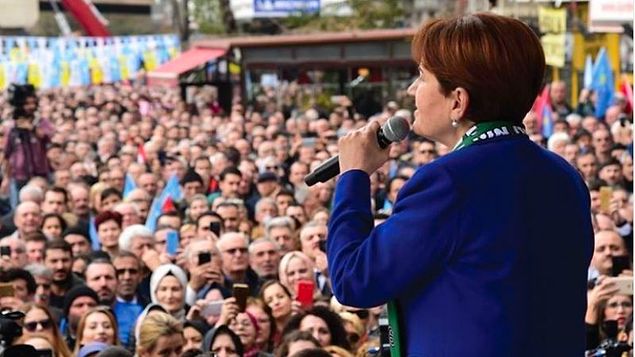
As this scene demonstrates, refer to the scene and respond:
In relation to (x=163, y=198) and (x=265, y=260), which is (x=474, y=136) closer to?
(x=265, y=260)

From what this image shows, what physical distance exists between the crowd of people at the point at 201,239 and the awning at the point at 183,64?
33.0 feet

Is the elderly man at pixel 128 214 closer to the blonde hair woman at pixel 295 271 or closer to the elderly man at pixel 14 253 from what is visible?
the elderly man at pixel 14 253

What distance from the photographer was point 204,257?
30.5 ft

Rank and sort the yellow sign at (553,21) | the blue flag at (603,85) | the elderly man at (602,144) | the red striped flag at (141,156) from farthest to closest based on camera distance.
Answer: the yellow sign at (553,21) < the blue flag at (603,85) < the red striped flag at (141,156) < the elderly man at (602,144)

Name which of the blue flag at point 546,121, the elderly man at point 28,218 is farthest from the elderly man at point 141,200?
the blue flag at point 546,121

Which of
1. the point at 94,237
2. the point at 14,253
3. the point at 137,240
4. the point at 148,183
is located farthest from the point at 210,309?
the point at 148,183

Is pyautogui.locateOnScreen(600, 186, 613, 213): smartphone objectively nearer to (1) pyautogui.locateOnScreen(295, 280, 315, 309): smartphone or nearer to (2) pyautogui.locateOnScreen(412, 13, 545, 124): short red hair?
(1) pyautogui.locateOnScreen(295, 280, 315, 309): smartphone

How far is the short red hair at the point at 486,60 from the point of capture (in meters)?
3.06

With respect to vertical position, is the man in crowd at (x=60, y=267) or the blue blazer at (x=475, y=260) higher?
the blue blazer at (x=475, y=260)

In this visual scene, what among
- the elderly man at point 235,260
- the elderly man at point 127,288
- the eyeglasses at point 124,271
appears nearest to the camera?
the elderly man at point 127,288

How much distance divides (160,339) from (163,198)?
6830 millimetres

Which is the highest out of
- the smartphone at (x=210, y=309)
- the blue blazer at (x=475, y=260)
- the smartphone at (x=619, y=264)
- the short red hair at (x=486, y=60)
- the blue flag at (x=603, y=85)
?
the short red hair at (x=486, y=60)

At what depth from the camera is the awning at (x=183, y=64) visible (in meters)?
31.7

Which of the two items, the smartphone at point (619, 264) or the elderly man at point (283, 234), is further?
the elderly man at point (283, 234)
